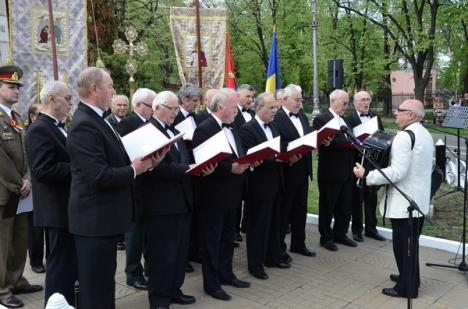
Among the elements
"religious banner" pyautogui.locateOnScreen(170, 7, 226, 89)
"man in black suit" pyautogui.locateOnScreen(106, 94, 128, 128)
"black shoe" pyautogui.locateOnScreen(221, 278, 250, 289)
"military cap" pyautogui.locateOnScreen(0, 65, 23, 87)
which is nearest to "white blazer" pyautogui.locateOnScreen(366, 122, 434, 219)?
"black shoe" pyautogui.locateOnScreen(221, 278, 250, 289)

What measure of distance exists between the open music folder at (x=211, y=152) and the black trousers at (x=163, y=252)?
0.49 metres

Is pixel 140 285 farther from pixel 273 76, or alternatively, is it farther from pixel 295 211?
pixel 273 76

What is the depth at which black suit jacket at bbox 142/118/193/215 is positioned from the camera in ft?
13.4

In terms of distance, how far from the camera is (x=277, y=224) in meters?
5.65

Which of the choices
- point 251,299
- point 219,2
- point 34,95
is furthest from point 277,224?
point 219,2

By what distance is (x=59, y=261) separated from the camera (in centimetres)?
394

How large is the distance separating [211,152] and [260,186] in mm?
1218

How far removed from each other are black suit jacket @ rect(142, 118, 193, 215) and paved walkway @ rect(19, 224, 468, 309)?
3.66 ft

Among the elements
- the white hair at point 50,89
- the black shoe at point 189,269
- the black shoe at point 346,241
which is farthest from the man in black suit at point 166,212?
the black shoe at point 346,241

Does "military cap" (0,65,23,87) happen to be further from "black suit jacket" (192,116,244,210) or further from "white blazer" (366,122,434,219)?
"white blazer" (366,122,434,219)

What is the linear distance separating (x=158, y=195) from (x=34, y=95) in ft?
20.6

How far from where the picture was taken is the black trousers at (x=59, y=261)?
3916 millimetres

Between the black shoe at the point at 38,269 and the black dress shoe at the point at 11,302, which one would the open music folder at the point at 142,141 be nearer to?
the black dress shoe at the point at 11,302

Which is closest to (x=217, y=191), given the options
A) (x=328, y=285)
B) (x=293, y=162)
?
(x=293, y=162)
